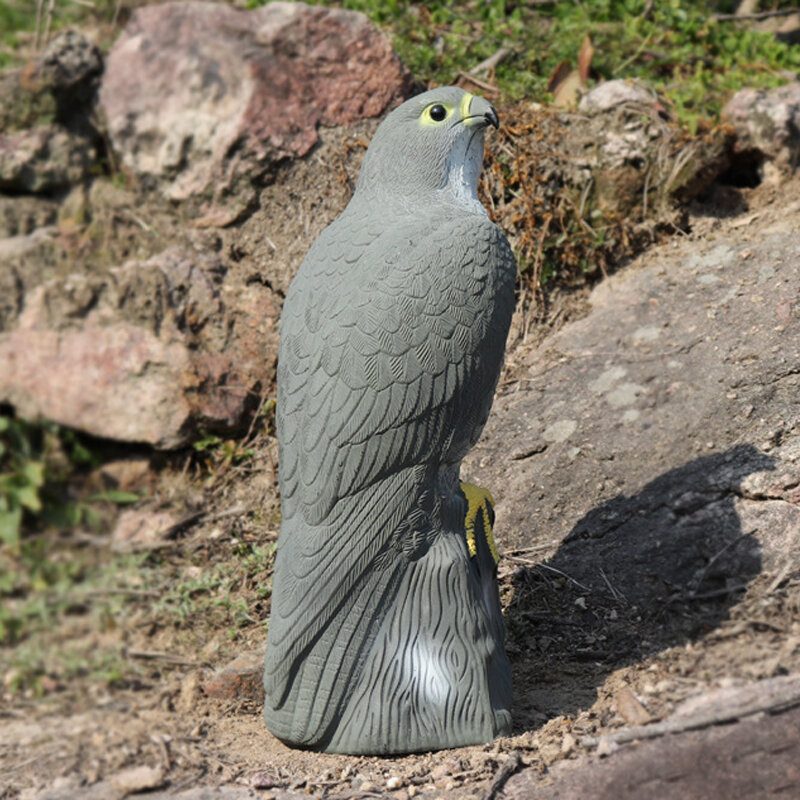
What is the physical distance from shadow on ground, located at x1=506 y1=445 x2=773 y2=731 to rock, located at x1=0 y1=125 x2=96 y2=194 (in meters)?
3.51

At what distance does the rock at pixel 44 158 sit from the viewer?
6102mm

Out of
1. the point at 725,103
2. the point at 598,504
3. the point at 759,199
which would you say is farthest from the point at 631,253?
the point at 598,504

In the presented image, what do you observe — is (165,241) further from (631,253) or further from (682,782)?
(682,782)

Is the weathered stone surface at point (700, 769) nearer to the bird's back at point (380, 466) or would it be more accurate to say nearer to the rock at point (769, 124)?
the bird's back at point (380, 466)

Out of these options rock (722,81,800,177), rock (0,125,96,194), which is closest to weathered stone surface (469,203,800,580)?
rock (722,81,800,177)

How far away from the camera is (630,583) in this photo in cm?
397

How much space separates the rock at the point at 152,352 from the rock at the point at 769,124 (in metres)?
2.51

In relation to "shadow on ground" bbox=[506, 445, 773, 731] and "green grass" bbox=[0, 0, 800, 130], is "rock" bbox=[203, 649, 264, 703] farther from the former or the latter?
"green grass" bbox=[0, 0, 800, 130]

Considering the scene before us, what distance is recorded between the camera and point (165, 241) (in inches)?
228

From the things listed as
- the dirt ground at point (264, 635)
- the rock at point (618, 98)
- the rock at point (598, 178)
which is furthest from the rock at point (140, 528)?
the rock at point (618, 98)

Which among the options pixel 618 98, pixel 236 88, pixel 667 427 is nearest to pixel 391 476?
pixel 667 427

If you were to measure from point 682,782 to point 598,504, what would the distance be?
1628 millimetres

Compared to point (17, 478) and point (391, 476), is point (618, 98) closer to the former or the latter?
point (391, 476)

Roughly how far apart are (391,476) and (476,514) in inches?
15.4
